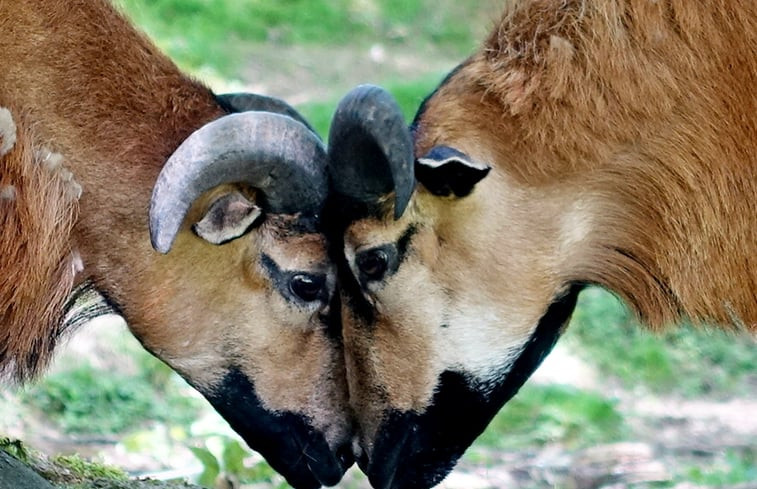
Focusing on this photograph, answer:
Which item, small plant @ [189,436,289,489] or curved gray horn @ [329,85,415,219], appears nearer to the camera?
curved gray horn @ [329,85,415,219]

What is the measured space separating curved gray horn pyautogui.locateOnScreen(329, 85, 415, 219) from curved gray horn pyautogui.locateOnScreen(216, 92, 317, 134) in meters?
0.65

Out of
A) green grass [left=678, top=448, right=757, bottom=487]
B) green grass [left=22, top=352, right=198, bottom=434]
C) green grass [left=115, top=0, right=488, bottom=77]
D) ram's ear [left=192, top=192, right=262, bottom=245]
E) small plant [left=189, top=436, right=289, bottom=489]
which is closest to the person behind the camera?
ram's ear [left=192, top=192, right=262, bottom=245]

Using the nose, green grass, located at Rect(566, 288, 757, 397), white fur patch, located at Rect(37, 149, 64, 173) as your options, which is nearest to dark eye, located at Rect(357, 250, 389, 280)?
the nose

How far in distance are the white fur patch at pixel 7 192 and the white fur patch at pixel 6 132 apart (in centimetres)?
14

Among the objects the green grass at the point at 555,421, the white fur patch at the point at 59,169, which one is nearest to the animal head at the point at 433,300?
the white fur patch at the point at 59,169

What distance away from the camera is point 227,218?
5527 millimetres

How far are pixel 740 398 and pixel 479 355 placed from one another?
5286 mm

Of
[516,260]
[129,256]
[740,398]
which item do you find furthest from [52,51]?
[740,398]

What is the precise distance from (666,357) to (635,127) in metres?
5.96

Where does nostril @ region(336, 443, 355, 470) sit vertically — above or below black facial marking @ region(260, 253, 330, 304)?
below

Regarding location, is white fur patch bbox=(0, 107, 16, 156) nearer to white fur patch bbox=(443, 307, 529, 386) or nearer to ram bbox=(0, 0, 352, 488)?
ram bbox=(0, 0, 352, 488)

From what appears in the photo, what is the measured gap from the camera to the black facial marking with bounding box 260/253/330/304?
566 cm

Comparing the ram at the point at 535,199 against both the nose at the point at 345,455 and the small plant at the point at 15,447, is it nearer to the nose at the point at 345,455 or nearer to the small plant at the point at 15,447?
the nose at the point at 345,455

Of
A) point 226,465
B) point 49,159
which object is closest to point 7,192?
point 49,159
